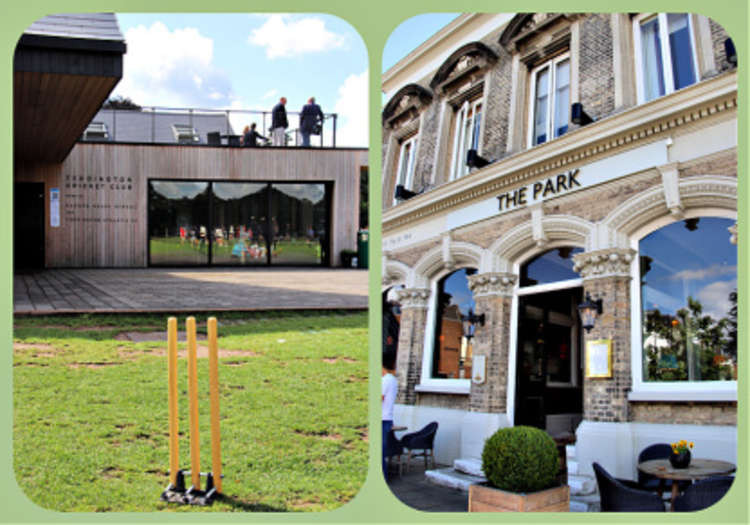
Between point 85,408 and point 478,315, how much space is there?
1819 mm

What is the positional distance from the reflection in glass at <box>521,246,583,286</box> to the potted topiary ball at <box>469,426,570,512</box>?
58cm

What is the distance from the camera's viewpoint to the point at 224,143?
3.66 m

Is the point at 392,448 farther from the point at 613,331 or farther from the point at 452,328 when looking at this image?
the point at 613,331

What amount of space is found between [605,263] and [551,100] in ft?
2.27

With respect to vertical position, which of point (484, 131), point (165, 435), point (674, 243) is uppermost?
point (484, 131)

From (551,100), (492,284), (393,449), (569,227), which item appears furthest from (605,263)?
(393,449)

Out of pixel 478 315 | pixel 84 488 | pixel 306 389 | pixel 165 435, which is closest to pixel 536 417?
pixel 478 315

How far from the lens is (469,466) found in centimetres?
268

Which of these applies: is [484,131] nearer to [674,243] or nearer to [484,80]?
[484,80]

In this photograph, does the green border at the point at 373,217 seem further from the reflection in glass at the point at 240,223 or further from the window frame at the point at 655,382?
the reflection in glass at the point at 240,223

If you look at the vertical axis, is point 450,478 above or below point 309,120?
below

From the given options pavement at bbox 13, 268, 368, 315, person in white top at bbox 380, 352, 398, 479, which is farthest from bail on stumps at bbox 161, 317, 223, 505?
person in white top at bbox 380, 352, 398, 479

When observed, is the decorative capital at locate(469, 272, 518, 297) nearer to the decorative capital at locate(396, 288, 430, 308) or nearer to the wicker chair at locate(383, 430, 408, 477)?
the decorative capital at locate(396, 288, 430, 308)

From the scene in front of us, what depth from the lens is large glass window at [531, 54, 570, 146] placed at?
8.74 ft
